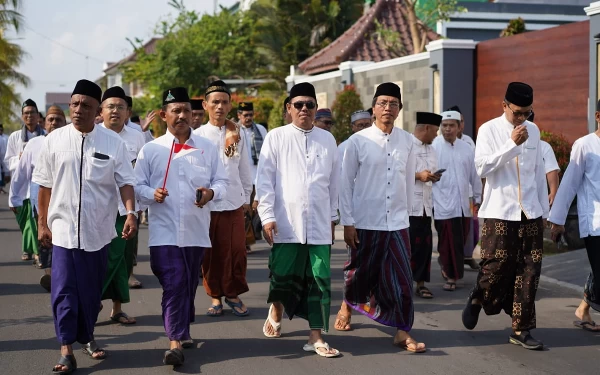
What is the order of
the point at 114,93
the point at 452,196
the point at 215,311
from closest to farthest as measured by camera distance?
1. the point at 215,311
2. the point at 114,93
3. the point at 452,196

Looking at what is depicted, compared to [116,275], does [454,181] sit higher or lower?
higher

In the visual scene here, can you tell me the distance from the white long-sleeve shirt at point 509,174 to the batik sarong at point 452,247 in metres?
2.74

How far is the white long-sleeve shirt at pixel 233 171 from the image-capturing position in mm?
8906

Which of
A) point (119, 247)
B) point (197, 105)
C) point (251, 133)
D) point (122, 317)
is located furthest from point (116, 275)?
point (251, 133)

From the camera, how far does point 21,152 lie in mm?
12398

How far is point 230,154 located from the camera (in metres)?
9.07

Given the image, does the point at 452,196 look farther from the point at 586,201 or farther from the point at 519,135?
the point at 519,135

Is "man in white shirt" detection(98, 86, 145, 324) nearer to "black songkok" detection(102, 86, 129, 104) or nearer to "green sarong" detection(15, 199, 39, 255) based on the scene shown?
"black songkok" detection(102, 86, 129, 104)

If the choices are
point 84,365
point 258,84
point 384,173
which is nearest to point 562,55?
point 384,173

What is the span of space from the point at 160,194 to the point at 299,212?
118 cm

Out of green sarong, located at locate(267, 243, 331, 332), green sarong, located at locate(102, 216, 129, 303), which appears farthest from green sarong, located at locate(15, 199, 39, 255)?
green sarong, located at locate(267, 243, 331, 332)

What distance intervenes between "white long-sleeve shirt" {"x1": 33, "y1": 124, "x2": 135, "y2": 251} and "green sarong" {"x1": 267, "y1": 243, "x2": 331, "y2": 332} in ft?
4.67

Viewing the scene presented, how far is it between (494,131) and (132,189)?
302 cm

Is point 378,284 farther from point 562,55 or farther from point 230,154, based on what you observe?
point 562,55
